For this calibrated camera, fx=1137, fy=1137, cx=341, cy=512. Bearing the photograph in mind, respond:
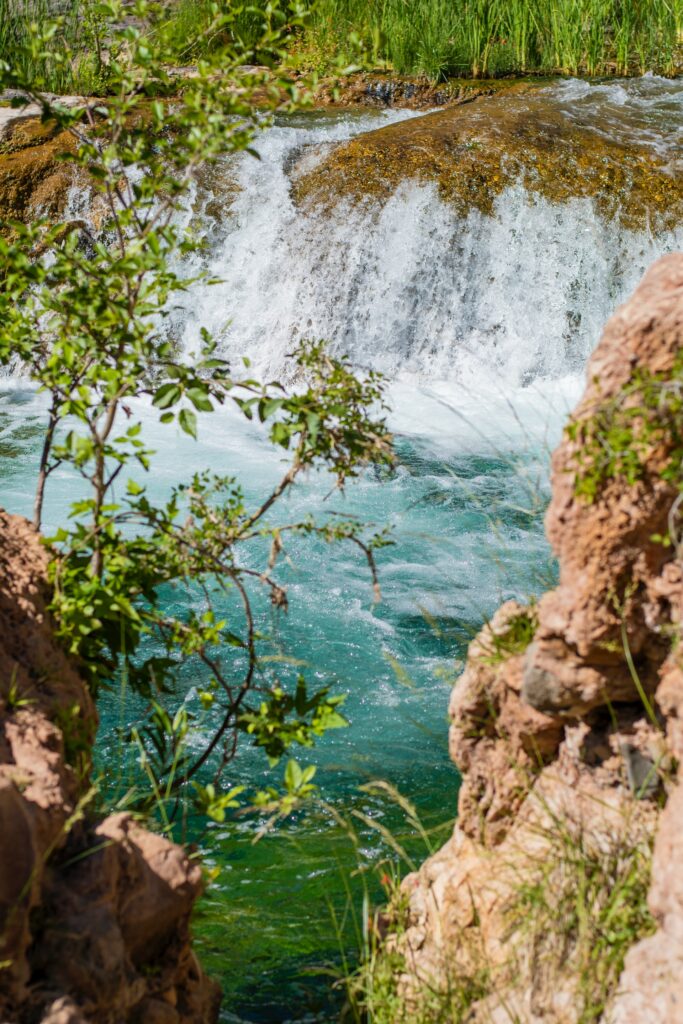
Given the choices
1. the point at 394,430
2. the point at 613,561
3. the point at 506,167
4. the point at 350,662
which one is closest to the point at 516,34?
the point at 506,167

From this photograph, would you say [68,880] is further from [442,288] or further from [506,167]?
[506,167]

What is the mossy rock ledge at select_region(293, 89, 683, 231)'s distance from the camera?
385 inches

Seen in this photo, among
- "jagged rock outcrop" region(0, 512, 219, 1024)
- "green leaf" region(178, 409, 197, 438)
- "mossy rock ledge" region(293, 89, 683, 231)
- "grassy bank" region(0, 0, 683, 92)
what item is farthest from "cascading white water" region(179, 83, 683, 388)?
"jagged rock outcrop" region(0, 512, 219, 1024)

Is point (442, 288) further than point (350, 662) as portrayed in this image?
Yes

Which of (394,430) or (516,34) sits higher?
(516,34)

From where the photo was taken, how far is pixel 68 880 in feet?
6.87

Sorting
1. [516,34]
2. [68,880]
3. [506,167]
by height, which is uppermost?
[516,34]

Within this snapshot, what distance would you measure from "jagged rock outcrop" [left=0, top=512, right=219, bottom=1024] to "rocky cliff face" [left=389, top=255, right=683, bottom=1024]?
584 millimetres

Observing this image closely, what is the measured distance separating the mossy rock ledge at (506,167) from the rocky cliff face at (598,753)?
7800 millimetres

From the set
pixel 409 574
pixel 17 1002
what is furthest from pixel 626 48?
pixel 17 1002

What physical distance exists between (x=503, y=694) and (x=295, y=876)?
1.53m

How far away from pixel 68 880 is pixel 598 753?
3.65 ft

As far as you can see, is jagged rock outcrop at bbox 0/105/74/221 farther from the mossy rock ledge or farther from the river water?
the mossy rock ledge

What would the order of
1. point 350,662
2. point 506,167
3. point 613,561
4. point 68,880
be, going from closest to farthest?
point 68,880 → point 613,561 → point 350,662 → point 506,167
